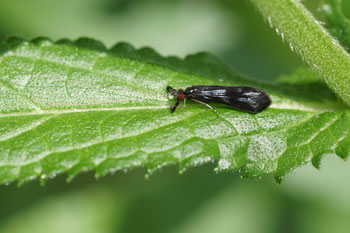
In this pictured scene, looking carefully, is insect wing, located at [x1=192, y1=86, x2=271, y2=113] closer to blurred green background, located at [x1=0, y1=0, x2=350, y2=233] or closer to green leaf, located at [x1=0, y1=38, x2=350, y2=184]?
green leaf, located at [x1=0, y1=38, x2=350, y2=184]

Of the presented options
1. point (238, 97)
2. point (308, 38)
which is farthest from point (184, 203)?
point (308, 38)

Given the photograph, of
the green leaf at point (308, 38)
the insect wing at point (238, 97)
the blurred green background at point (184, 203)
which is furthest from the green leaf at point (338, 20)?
the blurred green background at point (184, 203)

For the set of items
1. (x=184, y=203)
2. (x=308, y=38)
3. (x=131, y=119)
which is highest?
Result: (x=308, y=38)

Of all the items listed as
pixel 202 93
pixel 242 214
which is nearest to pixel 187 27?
pixel 242 214

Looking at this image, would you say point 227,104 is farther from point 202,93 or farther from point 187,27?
point 187,27

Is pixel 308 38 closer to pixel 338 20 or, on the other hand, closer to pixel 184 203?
pixel 338 20

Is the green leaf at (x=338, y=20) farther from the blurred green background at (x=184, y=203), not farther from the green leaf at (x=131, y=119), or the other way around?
the blurred green background at (x=184, y=203)
